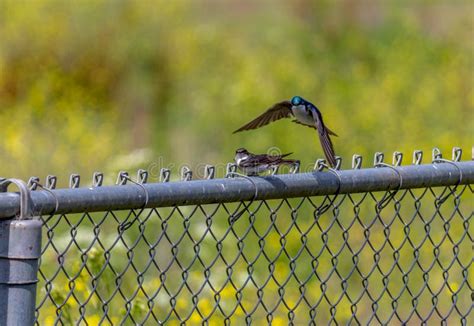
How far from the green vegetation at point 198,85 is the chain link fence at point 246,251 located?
12 cm

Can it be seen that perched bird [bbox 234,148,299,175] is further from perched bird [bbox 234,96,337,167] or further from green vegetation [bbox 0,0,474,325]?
green vegetation [bbox 0,0,474,325]

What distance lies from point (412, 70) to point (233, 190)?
6.30 metres

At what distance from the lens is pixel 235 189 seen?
8.01 ft

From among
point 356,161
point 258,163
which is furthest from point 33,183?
point 356,161

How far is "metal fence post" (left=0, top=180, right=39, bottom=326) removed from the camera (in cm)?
205

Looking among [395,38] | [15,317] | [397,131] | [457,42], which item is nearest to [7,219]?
[15,317]

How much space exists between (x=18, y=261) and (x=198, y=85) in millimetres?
9100

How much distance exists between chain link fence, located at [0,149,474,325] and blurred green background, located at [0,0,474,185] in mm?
626

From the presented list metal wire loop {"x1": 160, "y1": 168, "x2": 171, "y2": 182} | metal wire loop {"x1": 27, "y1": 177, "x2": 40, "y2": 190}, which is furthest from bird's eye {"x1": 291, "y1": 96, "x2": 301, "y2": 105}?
metal wire loop {"x1": 27, "y1": 177, "x2": 40, "y2": 190}

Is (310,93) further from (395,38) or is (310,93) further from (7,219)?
(7,219)

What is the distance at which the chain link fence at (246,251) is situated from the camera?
2.37m

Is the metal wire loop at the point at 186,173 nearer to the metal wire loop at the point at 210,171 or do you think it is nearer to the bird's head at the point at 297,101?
the metal wire loop at the point at 210,171

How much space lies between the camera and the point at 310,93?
8289 mm

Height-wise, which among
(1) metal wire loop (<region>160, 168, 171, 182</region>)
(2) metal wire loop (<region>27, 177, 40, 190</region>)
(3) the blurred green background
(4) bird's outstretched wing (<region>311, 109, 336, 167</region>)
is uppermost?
(3) the blurred green background
